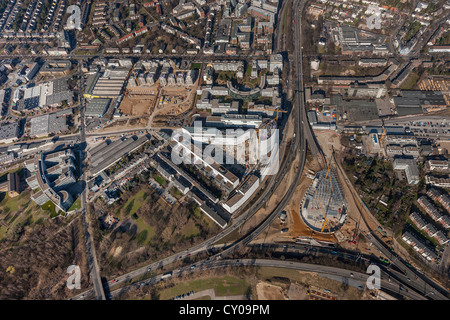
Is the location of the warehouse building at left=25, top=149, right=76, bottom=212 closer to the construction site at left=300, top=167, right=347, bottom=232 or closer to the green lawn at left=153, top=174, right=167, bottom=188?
the green lawn at left=153, top=174, right=167, bottom=188

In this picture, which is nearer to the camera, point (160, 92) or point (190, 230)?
point (190, 230)

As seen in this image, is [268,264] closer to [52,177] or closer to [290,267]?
[290,267]

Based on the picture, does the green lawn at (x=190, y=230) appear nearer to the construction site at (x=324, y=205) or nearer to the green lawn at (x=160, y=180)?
the green lawn at (x=160, y=180)

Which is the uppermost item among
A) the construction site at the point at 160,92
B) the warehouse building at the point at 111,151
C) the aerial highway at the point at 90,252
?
the construction site at the point at 160,92

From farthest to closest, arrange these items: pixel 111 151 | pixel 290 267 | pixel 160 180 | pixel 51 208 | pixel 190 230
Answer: pixel 111 151
pixel 160 180
pixel 51 208
pixel 190 230
pixel 290 267

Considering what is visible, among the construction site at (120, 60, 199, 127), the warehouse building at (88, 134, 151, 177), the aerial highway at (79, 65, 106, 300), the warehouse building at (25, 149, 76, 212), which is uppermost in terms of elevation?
the construction site at (120, 60, 199, 127)

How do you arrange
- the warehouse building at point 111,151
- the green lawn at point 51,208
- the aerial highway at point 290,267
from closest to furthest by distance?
the aerial highway at point 290,267, the green lawn at point 51,208, the warehouse building at point 111,151

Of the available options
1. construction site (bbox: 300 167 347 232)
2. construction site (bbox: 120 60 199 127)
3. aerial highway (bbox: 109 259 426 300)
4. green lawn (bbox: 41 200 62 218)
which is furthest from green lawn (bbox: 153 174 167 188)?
construction site (bbox: 300 167 347 232)

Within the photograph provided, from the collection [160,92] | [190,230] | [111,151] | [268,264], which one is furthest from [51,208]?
[268,264]

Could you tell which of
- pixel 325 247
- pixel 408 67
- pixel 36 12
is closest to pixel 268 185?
pixel 325 247

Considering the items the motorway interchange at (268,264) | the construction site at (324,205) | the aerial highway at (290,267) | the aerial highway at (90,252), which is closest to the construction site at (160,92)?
the aerial highway at (90,252)

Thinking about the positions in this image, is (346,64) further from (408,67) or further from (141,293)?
(141,293)
